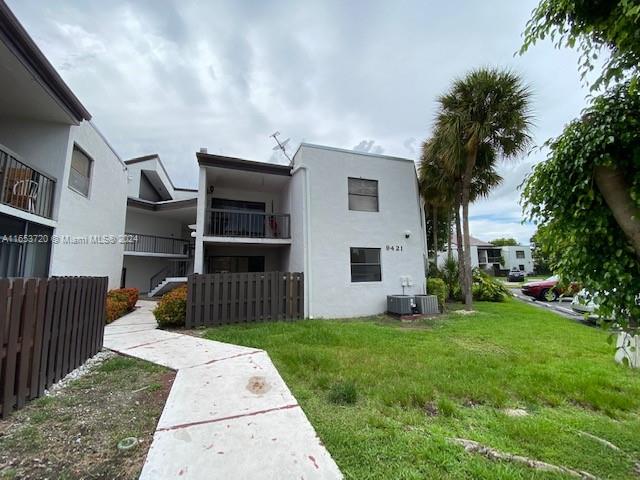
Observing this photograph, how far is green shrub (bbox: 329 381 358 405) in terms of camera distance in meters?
3.46

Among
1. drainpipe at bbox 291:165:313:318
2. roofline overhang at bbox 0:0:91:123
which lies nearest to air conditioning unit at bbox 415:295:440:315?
drainpipe at bbox 291:165:313:318

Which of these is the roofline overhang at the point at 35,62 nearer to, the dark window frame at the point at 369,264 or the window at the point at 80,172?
the window at the point at 80,172

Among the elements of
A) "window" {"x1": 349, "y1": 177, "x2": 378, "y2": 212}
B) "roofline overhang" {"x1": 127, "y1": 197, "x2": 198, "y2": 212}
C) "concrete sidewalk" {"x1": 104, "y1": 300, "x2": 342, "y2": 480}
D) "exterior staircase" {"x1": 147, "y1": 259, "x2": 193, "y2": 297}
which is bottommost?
"concrete sidewalk" {"x1": 104, "y1": 300, "x2": 342, "y2": 480}

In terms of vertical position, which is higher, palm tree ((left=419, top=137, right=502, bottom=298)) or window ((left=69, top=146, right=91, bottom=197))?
palm tree ((left=419, top=137, right=502, bottom=298))

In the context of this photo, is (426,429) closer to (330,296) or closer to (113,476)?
(113,476)

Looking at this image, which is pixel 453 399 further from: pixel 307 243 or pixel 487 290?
pixel 487 290

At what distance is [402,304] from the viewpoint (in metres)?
10.6

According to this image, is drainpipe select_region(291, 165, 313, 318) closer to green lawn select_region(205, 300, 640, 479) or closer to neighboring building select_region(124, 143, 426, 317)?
neighboring building select_region(124, 143, 426, 317)

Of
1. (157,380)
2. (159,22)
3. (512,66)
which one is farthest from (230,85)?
(512,66)

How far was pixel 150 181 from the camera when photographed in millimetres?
18969

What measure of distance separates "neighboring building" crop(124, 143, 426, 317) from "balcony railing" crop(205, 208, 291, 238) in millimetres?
46

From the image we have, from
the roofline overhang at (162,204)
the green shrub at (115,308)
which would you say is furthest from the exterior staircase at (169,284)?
the green shrub at (115,308)

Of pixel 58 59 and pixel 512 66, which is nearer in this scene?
pixel 58 59

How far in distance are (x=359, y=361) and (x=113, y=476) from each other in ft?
12.0
